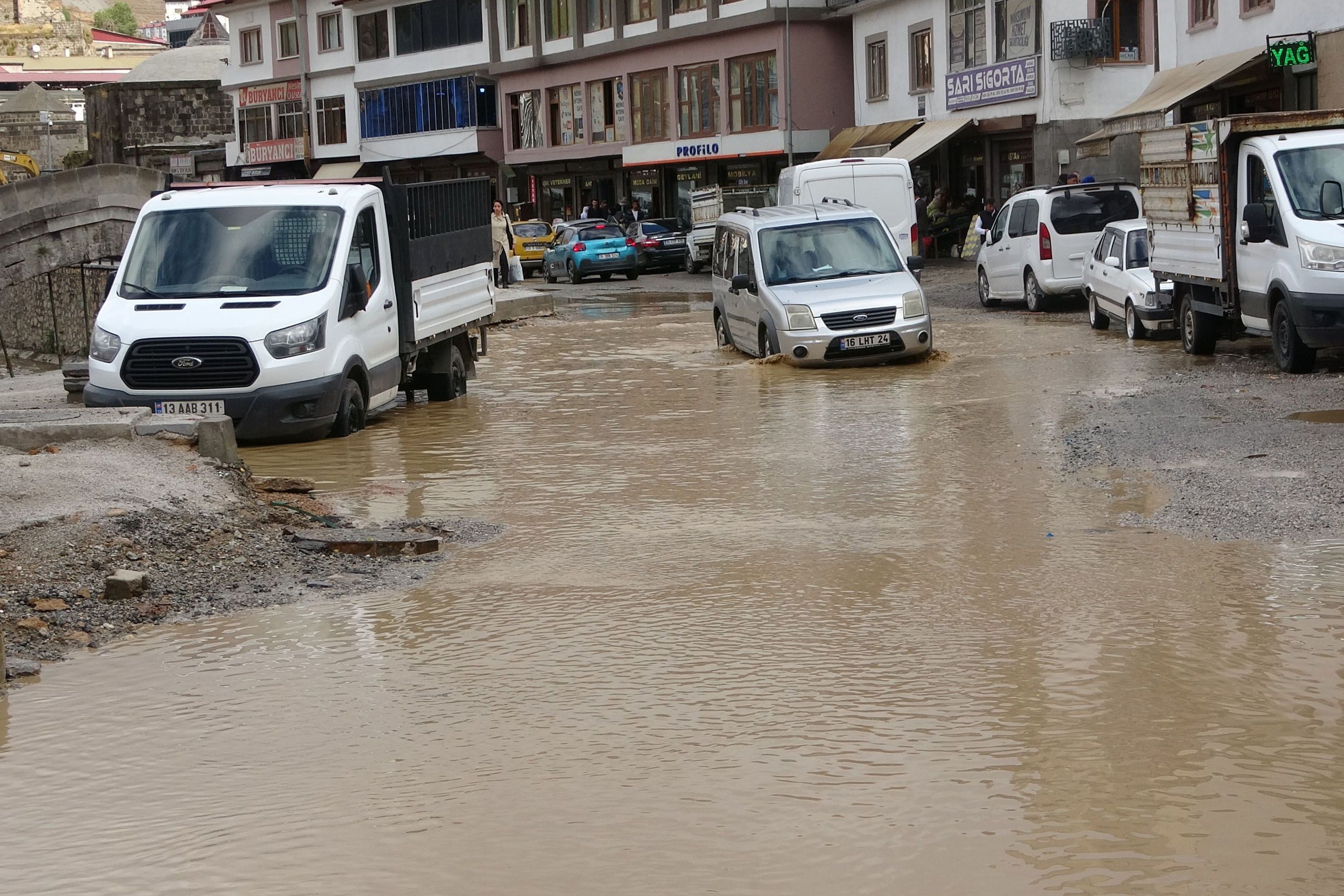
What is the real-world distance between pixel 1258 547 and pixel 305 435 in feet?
26.8

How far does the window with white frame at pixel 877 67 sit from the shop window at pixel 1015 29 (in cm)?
602

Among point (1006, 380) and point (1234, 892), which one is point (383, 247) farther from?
point (1234, 892)

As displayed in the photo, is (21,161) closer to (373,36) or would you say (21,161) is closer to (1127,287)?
(373,36)

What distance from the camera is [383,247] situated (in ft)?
49.3

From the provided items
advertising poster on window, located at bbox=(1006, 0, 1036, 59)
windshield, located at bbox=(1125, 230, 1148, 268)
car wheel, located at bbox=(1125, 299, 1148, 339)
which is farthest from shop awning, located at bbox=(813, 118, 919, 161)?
car wheel, located at bbox=(1125, 299, 1148, 339)

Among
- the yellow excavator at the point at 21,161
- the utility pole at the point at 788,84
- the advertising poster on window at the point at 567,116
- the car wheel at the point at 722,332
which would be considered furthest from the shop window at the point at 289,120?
the car wheel at the point at 722,332

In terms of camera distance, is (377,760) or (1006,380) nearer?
(377,760)

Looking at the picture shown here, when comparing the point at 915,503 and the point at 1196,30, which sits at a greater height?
the point at 1196,30

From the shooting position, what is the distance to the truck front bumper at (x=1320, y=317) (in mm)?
14469

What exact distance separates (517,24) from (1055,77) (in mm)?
28163

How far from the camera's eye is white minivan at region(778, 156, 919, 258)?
2894 centimetres

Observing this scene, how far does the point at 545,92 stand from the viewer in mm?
58812

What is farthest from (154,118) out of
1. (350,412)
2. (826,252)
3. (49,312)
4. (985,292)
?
(350,412)

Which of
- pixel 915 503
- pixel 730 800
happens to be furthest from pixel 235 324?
pixel 730 800
